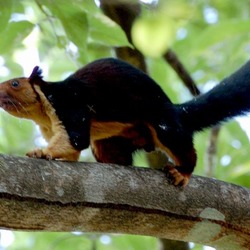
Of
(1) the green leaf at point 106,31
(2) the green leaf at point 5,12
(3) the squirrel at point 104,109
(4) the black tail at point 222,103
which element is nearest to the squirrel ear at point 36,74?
(3) the squirrel at point 104,109

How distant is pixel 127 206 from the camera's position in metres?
2.65

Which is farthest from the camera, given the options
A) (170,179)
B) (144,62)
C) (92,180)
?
(144,62)

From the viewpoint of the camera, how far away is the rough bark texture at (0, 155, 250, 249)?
2473 millimetres

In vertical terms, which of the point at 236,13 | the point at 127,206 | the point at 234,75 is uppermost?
the point at 236,13

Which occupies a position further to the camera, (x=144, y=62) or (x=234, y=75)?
(x=144, y=62)

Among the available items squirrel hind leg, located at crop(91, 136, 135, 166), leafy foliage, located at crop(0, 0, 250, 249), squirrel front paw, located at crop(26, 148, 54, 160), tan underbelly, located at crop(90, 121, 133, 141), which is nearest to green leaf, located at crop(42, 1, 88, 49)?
leafy foliage, located at crop(0, 0, 250, 249)

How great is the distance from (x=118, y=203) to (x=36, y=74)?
1.09m

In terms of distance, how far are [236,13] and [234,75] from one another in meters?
1.51

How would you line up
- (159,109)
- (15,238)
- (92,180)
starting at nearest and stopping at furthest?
(92,180) < (159,109) < (15,238)

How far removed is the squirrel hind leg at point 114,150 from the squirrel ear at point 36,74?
49 cm

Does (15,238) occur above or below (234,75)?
below

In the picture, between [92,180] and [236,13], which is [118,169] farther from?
[236,13]

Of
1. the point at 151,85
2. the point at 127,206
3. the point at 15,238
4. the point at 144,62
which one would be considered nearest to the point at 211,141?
the point at 144,62

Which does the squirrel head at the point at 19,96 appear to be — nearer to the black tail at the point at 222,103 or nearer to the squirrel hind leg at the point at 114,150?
the squirrel hind leg at the point at 114,150
